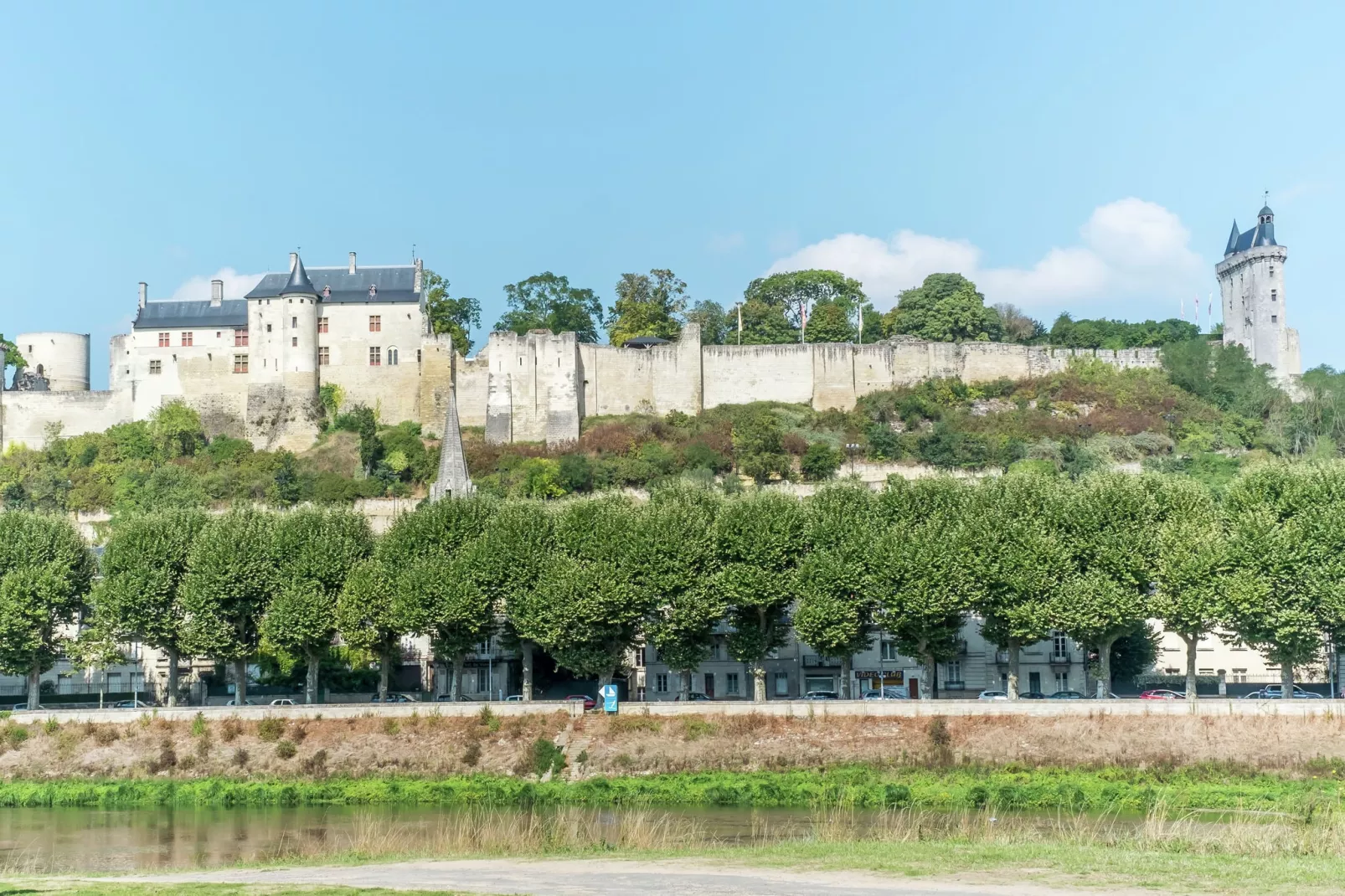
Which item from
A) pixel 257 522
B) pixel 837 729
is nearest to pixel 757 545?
pixel 837 729

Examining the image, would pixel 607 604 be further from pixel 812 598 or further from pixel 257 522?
pixel 257 522

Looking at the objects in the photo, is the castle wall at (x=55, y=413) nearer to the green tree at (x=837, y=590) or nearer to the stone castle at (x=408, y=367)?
the stone castle at (x=408, y=367)

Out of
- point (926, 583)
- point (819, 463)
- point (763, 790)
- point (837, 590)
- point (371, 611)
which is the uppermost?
point (819, 463)

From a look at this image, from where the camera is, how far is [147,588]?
46562 mm

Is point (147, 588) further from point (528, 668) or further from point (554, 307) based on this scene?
point (554, 307)

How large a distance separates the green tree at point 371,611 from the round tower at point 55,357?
56.3 m

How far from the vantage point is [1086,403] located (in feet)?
270

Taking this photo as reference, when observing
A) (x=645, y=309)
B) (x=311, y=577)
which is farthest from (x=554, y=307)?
(x=311, y=577)

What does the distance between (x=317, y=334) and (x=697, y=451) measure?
2453cm

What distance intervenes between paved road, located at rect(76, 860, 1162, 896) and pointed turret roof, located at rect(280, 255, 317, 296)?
62.2 m

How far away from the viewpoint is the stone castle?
277 ft

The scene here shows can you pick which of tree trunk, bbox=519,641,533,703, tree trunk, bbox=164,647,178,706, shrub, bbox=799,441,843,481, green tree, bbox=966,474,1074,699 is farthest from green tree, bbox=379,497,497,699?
shrub, bbox=799,441,843,481

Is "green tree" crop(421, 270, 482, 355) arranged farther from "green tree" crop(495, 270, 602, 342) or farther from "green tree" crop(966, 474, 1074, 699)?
"green tree" crop(966, 474, 1074, 699)

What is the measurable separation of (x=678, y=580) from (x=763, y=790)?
8539 millimetres
